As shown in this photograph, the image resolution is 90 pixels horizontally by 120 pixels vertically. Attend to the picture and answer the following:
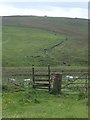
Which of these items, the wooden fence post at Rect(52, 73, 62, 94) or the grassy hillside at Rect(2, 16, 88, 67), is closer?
the wooden fence post at Rect(52, 73, 62, 94)

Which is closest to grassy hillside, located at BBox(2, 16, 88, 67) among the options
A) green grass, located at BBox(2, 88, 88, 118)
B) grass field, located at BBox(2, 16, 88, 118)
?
grass field, located at BBox(2, 16, 88, 118)

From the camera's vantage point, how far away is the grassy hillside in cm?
9100

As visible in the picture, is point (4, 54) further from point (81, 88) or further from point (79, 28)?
point (81, 88)

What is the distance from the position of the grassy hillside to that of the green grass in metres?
53.0

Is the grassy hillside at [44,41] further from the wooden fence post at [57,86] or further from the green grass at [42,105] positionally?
the green grass at [42,105]

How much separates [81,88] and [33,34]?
310ft

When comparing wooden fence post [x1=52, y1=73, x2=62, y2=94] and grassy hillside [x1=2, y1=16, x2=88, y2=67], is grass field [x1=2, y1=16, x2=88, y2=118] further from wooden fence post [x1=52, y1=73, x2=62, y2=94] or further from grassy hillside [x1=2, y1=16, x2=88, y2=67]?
wooden fence post [x1=52, y1=73, x2=62, y2=94]

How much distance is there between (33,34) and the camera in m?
130

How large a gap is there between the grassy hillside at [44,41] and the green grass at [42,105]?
53.0 meters

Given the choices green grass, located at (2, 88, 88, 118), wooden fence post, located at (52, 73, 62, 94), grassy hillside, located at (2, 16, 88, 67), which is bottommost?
green grass, located at (2, 88, 88, 118)

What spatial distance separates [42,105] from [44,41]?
91.7 meters

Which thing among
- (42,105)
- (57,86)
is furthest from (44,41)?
(42,105)

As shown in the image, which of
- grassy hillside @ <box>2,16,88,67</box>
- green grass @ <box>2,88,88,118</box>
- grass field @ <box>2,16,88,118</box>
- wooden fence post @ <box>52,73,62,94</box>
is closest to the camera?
green grass @ <box>2,88,88,118</box>

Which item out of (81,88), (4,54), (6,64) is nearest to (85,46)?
(4,54)
